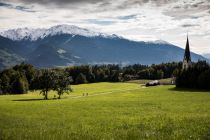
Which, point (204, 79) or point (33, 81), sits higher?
point (33, 81)

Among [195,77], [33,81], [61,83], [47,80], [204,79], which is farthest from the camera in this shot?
[195,77]

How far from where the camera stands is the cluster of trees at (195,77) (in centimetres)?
11848

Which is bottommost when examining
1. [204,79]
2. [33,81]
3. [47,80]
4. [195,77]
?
[204,79]

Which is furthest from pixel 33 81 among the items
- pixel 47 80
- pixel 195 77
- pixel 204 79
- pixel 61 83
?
pixel 204 79

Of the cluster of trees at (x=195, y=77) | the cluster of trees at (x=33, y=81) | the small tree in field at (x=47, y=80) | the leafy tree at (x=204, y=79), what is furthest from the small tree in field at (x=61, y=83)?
the leafy tree at (x=204, y=79)

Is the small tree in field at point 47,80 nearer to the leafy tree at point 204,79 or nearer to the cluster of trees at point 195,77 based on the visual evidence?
the cluster of trees at point 195,77

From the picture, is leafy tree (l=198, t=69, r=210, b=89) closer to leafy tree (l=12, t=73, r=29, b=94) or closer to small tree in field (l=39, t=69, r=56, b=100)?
small tree in field (l=39, t=69, r=56, b=100)

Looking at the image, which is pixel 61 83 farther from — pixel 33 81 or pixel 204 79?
pixel 204 79

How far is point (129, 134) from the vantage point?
70.5ft

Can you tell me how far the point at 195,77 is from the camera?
12400 centimetres

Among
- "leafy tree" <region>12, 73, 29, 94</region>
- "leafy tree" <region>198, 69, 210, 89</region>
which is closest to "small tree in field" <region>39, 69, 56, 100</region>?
"leafy tree" <region>12, 73, 29, 94</region>

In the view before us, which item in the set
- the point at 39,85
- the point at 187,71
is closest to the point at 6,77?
the point at 39,85

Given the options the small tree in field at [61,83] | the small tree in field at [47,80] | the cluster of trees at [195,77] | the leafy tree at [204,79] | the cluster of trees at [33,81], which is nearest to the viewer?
the small tree in field at [47,80]

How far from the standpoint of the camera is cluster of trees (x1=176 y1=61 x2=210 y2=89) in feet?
389
